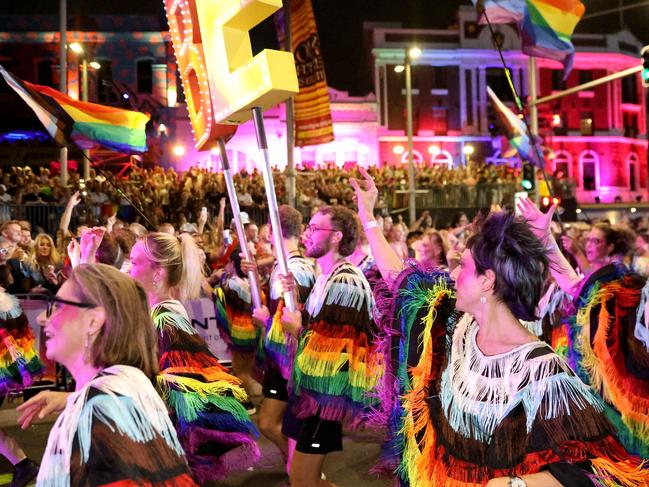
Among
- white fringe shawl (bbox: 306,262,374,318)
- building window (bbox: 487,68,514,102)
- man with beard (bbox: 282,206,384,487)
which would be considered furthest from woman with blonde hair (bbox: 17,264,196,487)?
building window (bbox: 487,68,514,102)

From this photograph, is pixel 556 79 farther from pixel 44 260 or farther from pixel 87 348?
pixel 87 348

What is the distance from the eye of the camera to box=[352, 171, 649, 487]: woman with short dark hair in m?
2.45

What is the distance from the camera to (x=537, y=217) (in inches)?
137

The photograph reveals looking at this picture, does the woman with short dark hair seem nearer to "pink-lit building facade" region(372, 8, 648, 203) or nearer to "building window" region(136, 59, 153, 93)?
"building window" region(136, 59, 153, 93)

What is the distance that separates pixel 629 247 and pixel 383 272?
3.33 metres

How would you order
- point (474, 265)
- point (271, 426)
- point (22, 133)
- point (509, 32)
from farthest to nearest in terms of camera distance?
1. point (509, 32)
2. point (22, 133)
3. point (271, 426)
4. point (474, 265)

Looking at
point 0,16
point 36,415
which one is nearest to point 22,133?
point 0,16

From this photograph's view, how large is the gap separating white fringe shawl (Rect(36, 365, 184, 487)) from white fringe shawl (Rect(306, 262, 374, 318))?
2823mm

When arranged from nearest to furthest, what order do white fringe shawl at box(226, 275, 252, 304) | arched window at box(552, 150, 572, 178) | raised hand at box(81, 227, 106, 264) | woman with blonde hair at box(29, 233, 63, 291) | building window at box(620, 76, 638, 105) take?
raised hand at box(81, 227, 106, 264) < white fringe shawl at box(226, 275, 252, 304) < woman with blonde hair at box(29, 233, 63, 291) < arched window at box(552, 150, 572, 178) < building window at box(620, 76, 638, 105)

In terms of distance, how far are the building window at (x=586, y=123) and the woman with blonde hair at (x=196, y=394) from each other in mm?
45630

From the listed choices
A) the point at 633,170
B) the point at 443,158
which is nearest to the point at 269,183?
the point at 443,158

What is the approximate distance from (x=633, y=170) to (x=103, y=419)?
5025cm

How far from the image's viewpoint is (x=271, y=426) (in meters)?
6.00

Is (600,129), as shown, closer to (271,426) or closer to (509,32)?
(509,32)
